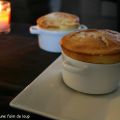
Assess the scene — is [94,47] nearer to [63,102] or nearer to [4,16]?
[63,102]

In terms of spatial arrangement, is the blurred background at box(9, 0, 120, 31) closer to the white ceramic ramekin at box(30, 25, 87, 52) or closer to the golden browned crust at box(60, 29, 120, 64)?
the white ceramic ramekin at box(30, 25, 87, 52)

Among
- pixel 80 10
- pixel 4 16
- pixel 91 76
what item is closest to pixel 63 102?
pixel 91 76

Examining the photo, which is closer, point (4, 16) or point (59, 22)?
point (59, 22)

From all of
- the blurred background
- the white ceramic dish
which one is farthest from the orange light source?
the white ceramic dish

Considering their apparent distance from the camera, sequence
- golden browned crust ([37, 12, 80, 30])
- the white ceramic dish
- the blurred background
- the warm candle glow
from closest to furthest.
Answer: the white ceramic dish → golden browned crust ([37, 12, 80, 30]) → the warm candle glow → the blurred background

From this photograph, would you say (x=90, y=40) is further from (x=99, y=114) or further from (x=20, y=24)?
(x=20, y=24)

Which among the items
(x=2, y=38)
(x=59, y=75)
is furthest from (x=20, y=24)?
(x=59, y=75)
